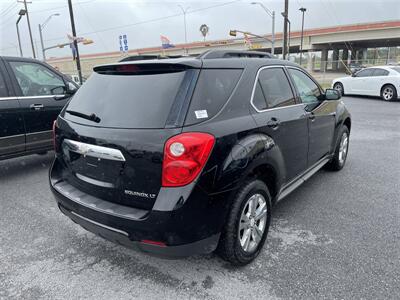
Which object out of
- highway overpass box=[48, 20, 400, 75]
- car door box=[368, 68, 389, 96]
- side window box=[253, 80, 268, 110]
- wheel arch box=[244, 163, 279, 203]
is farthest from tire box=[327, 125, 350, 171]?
highway overpass box=[48, 20, 400, 75]

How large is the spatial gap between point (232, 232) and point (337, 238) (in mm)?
1307

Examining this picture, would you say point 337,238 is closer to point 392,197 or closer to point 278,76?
point 392,197

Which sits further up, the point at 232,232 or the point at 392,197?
the point at 232,232

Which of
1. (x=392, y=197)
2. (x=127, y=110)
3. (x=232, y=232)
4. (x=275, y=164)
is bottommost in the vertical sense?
(x=392, y=197)

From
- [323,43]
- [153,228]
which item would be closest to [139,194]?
[153,228]

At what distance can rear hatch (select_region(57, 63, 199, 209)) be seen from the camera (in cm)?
219

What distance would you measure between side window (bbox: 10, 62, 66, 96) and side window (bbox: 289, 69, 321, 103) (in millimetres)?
3757

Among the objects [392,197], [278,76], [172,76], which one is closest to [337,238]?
[392,197]

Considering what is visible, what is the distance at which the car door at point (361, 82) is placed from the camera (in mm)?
15008

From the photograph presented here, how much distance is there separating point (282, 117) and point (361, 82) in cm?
1433

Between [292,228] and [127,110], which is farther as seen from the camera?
[292,228]

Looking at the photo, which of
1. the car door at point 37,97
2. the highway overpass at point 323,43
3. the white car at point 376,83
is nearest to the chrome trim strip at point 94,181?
the car door at point 37,97

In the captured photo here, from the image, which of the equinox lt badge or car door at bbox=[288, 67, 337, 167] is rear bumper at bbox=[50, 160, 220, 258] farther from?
car door at bbox=[288, 67, 337, 167]

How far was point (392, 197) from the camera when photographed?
4.02 m
